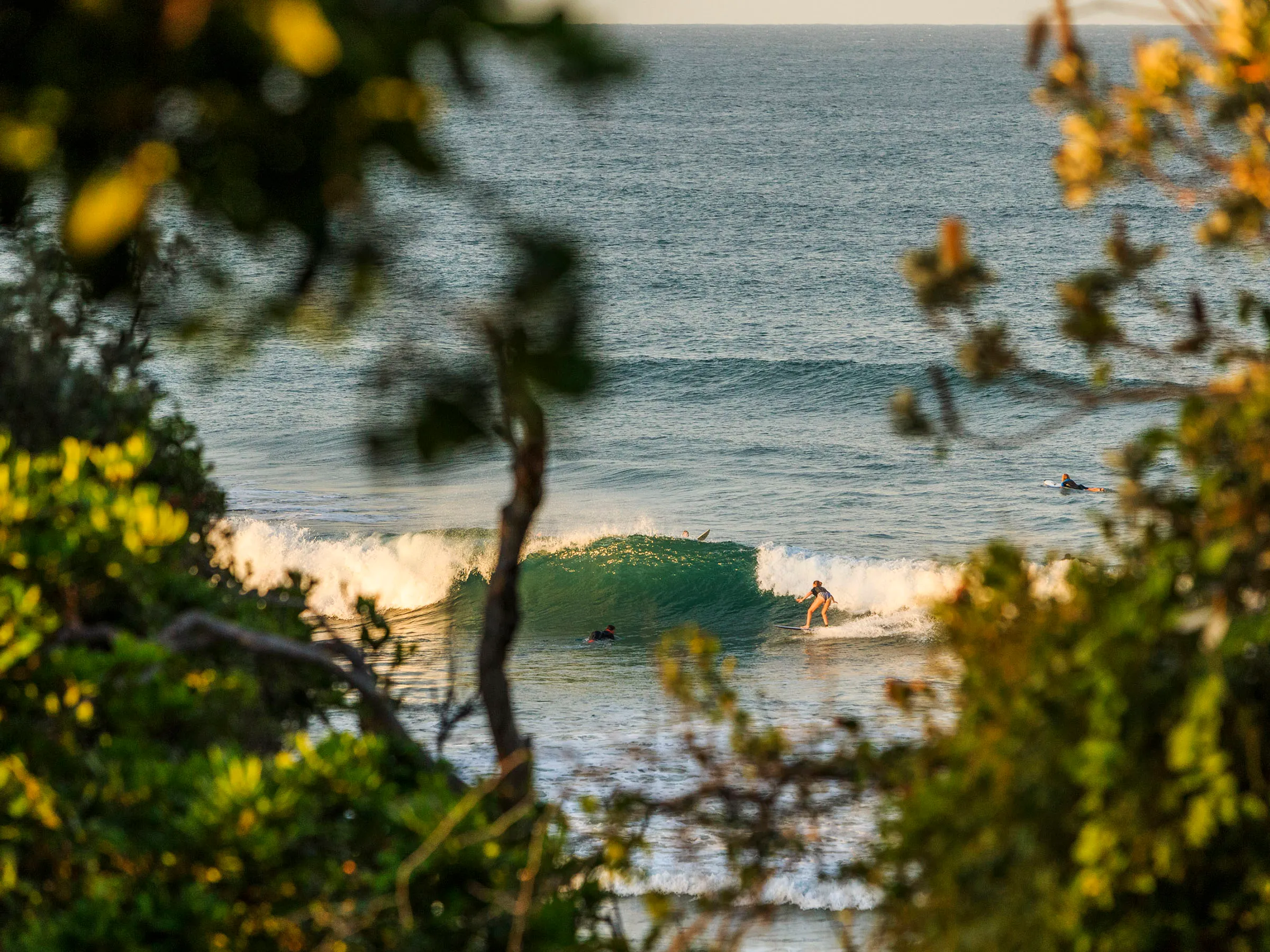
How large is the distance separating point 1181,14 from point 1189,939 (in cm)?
199

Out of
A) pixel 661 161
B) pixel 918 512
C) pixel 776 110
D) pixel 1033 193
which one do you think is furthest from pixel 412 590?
pixel 776 110

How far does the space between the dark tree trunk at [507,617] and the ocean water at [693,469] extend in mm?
278

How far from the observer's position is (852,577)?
86.9 feet

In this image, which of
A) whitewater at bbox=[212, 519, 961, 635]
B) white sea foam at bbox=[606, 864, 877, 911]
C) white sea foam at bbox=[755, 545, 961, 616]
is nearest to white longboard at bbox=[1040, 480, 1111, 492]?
white sea foam at bbox=[755, 545, 961, 616]

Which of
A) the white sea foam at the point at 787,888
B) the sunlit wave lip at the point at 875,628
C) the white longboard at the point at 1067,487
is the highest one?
the white sea foam at the point at 787,888

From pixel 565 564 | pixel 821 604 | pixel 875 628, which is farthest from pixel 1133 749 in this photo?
pixel 565 564

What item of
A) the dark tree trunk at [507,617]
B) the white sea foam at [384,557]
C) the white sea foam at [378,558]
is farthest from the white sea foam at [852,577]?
the dark tree trunk at [507,617]

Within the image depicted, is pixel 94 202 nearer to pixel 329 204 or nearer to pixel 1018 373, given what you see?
pixel 329 204

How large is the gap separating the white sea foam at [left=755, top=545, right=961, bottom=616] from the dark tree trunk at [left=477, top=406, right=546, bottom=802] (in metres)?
21.2

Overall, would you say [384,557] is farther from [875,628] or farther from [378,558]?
[875,628]

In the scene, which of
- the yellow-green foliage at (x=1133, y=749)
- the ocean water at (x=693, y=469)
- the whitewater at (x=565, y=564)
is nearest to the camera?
the yellow-green foliage at (x=1133, y=749)

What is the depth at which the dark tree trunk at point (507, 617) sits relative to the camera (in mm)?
3566

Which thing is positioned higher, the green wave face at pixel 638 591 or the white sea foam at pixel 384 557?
the white sea foam at pixel 384 557

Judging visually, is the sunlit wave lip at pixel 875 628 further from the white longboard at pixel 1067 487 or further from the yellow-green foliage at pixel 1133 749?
the yellow-green foliage at pixel 1133 749
